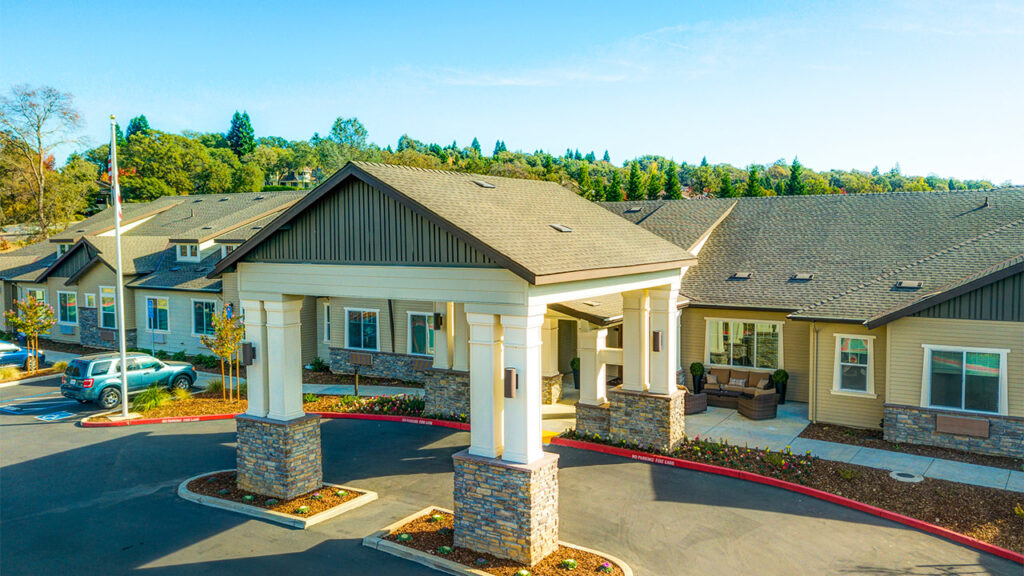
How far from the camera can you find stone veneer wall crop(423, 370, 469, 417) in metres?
19.2

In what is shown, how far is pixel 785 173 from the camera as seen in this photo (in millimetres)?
132000

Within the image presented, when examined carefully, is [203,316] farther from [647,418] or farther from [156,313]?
[647,418]

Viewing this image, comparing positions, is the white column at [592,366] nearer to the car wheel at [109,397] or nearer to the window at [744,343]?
the window at [744,343]

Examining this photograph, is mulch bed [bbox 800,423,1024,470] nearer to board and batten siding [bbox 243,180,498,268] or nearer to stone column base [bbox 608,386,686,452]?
stone column base [bbox 608,386,686,452]

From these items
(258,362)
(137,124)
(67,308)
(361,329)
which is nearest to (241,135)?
(137,124)

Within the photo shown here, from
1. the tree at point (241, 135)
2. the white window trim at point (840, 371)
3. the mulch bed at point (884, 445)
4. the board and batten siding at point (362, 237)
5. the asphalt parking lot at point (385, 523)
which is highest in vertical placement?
the tree at point (241, 135)

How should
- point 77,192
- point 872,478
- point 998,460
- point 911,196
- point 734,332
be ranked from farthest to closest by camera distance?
point 77,192
point 911,196
point 734,332
point 998,460
point 872,478

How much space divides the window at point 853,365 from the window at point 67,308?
32.7 metres

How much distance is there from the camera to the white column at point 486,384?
11.0m

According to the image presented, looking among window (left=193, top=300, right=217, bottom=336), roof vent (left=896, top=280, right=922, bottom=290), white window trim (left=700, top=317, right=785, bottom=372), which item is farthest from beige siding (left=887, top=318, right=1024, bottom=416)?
window (left=193, top=300, right=217, bottom=336)

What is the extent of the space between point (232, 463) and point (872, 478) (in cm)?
1356

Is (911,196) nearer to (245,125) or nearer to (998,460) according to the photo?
(998,460)

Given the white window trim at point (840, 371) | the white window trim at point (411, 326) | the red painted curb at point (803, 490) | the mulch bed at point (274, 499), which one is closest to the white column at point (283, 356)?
the mulch bed at point (274, 499)

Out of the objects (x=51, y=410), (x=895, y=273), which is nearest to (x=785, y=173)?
(x=895, y=273)
